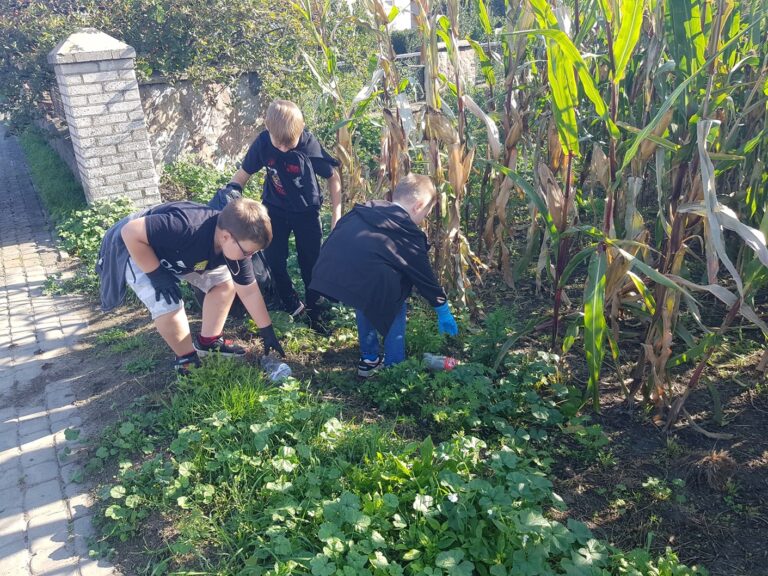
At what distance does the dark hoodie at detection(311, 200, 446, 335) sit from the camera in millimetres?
3311

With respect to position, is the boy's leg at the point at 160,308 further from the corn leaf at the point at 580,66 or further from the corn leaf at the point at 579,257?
the corn leaf at the point at 580,66

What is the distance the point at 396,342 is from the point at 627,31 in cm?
199

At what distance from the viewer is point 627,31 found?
2.49 metres

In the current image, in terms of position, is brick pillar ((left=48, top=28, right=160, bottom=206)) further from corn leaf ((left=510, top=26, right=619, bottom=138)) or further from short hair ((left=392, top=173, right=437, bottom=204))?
corn leaf ((left=510, top=26, right=619, bottom=138))

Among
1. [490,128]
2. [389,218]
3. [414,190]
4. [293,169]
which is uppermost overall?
[490,128]

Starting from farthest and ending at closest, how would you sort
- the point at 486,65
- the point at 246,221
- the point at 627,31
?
1. the point at 486,65
2. the point at 246,221
3. the point at 627,31

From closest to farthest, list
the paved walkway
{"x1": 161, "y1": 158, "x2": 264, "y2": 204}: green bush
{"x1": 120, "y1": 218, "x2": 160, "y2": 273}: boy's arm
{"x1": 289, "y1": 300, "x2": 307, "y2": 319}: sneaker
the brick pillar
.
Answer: the paved walkway
{"x1": 120, "y1": 218, "x2": 160, "y2": 273}: boy's arm
{"x1": 289, "y1": 300, "x2": 307, "y2": 319}: sneaker
the brick pillar
{"x1": 161, "y1": 158, "x2": 264, "y2": 204}: green bush

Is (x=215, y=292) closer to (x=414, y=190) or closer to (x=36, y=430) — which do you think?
(x=36, y=430)

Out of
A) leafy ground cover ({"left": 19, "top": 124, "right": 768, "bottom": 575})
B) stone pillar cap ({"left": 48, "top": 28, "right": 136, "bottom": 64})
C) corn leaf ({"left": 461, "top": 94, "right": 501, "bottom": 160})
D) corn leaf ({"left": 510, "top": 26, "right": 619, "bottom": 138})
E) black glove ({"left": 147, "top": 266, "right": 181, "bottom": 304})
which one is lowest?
leafy ground cover ({"left": 19, "top": 124, "right": 768, "bottom": 575})

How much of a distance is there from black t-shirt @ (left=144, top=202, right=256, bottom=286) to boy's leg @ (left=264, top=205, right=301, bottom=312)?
0.70 meters

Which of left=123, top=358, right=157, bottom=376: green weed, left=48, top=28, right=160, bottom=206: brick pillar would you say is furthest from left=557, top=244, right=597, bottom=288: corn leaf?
left=48, top=28, right=160, bottom=206: brick pillar

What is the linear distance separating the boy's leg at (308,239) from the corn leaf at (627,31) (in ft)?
7.27

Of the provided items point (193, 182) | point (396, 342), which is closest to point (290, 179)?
point (396, 342)

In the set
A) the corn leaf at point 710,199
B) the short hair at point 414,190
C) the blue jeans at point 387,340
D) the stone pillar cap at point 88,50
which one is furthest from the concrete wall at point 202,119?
the corn leaf at point 710,199
